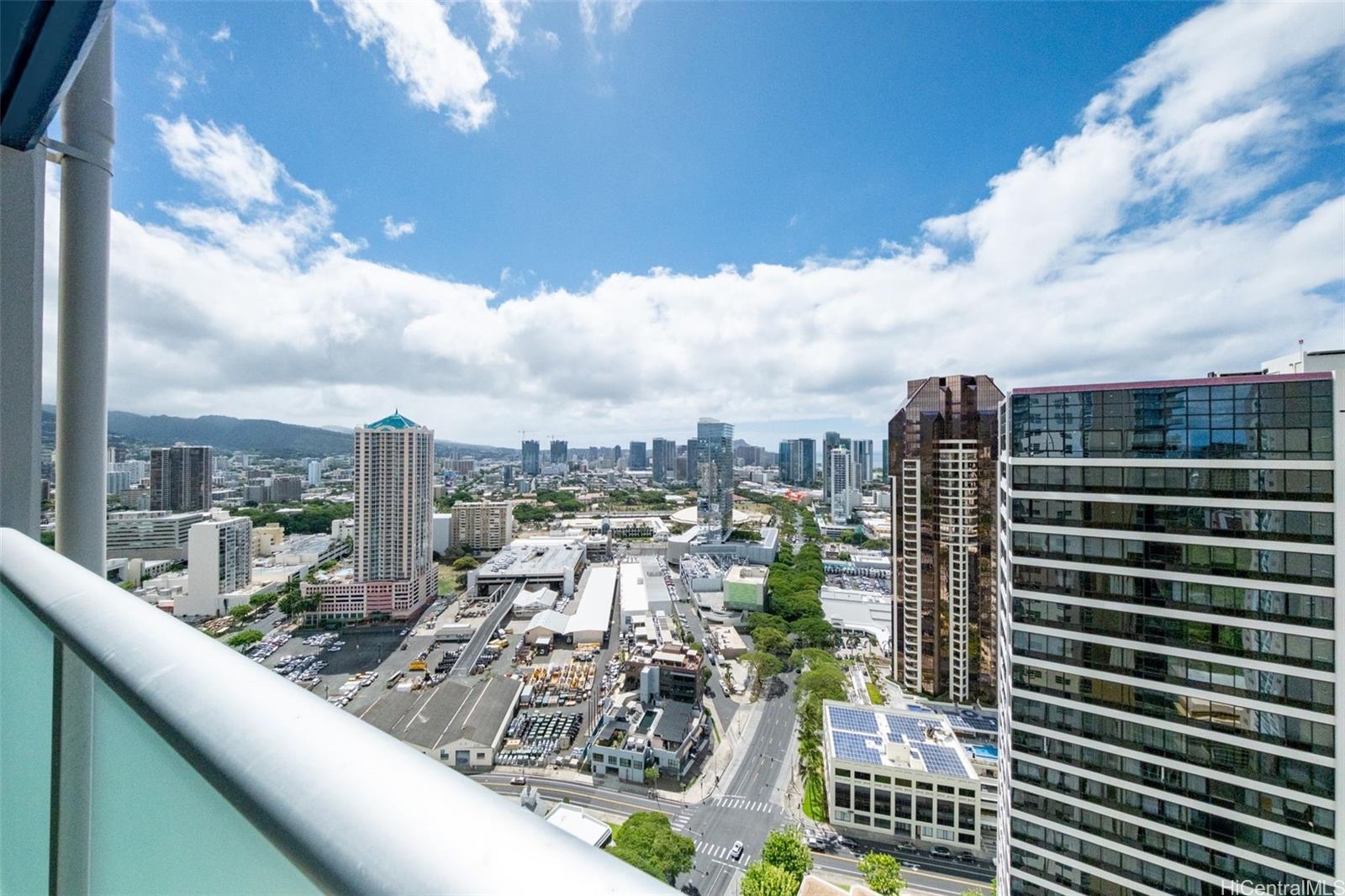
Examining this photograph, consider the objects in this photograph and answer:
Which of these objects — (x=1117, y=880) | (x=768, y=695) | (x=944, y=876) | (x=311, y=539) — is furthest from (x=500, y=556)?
(x=1117, y=880)

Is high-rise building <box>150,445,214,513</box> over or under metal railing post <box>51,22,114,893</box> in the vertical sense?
under

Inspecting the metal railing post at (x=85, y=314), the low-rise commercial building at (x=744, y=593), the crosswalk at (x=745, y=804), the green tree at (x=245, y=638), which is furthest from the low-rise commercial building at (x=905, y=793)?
the green tree at (x=245, y=638)

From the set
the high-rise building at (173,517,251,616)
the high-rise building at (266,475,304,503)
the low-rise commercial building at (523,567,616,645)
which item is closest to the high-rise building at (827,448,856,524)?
the low-rise commercial building at (523,567,616,645)

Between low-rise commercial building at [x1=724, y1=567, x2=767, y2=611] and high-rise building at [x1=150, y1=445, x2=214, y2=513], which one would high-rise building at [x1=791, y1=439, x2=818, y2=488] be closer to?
low-rise commercial building at [x1=724, y1=567, x2=767, y2=611]

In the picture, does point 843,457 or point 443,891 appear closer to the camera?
point 443,891

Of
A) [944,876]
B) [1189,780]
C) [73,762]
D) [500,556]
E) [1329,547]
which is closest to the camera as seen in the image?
[73,762]

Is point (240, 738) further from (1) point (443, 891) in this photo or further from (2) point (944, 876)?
(2) point (944, 876)

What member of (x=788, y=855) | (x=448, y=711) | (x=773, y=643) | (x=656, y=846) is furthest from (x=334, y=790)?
(x=773, y=643)
